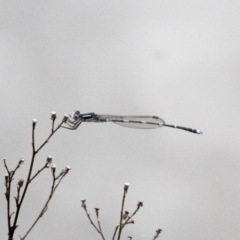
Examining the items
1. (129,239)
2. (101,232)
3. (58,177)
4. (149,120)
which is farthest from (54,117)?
(149,120)

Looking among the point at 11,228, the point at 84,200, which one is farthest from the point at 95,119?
the point at 11,228

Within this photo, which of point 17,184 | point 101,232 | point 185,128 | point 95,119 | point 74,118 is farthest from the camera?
point 185,128

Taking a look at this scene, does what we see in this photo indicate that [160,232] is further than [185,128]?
No

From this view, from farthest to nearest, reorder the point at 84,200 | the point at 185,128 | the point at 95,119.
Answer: the point at 185,128 < the point at 95,119 < the point at 84,200

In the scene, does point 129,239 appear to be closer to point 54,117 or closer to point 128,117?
point 54,117

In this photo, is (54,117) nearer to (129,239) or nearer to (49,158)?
(49,158)

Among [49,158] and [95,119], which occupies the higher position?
[95,119]

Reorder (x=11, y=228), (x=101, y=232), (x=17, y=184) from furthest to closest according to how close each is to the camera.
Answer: (x=101, y=232), (x=17, y=184), (x=11, y=228)

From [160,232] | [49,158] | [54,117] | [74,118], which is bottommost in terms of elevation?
[160,232]

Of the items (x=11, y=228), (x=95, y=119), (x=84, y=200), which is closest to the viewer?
(x=11, y=228)
